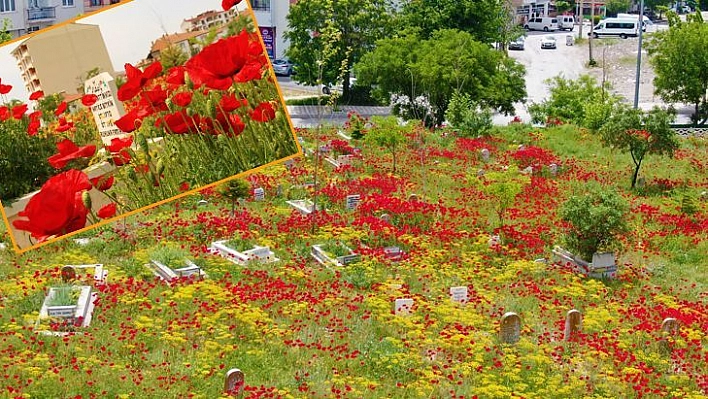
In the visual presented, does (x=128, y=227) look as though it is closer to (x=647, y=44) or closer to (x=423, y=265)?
(x=423, y=265)

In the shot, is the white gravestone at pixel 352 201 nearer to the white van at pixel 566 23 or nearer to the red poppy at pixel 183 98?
the red poppy at pixel 183 98

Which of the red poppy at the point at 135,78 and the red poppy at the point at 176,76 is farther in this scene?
the red poppy at the point at 176,76

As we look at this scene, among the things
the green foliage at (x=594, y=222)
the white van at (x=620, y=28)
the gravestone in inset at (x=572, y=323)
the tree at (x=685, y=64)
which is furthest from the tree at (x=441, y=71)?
the white van at (x=620, y=28)

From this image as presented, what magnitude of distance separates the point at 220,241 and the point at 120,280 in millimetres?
2820

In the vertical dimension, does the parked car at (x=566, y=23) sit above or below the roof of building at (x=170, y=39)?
below

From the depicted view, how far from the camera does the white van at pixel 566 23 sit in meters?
70.9

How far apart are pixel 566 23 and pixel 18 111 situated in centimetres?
6729

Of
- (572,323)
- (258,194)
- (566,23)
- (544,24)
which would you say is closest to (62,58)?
(572,323)

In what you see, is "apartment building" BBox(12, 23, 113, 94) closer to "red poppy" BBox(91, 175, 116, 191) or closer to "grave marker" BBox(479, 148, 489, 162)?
"red poppy" BBox(91, 175, 116, 191)

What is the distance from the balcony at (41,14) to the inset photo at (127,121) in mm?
36749

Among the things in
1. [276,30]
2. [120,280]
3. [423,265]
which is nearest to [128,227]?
[120,280]

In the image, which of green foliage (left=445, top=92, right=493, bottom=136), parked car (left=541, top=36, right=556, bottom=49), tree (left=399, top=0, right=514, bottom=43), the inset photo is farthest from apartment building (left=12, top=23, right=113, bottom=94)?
parked car (left=541, top=36, right=556, bottom=49)

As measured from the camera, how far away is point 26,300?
14250 mm

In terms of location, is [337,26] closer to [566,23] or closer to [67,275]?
[67,275]
